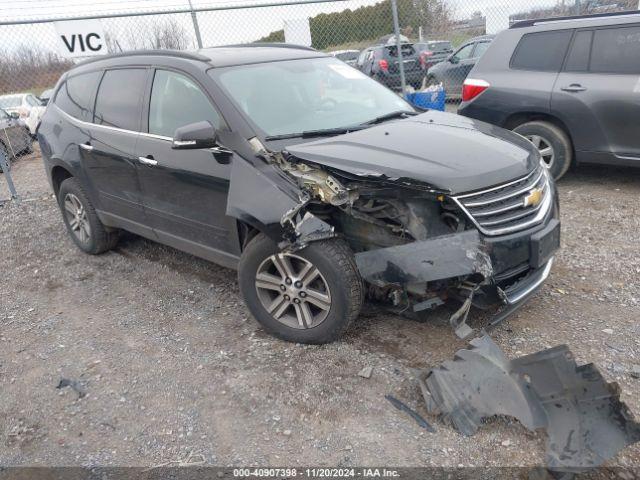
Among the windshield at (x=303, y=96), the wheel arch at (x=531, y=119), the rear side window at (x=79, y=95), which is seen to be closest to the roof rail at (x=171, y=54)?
the windshield at (x=303, y=96)

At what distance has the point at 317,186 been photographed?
3035 millimetres

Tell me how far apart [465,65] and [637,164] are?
7.44 meters

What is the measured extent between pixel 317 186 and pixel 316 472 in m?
1.51

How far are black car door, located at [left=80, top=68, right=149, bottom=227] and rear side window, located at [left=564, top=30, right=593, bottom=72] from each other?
4429 mm

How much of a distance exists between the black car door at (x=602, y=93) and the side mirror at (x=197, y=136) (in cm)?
406

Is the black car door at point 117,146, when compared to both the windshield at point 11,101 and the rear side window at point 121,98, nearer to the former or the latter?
the rear side window at point 121,98

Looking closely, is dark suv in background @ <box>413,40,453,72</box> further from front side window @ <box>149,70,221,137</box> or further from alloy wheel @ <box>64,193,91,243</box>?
front side window @ <box>149,70,221,137</box>

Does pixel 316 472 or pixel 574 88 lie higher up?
pixel 574 88

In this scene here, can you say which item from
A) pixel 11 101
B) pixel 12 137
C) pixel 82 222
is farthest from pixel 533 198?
pixel 11 101

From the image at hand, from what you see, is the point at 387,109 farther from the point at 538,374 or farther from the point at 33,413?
the point at 33,413

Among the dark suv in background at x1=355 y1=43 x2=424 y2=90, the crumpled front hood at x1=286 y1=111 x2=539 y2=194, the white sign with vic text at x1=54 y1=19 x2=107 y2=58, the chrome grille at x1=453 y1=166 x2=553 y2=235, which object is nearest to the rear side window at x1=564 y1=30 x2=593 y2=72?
the crumpled front hood at x1=286 y1=111 x2=539 y2=194

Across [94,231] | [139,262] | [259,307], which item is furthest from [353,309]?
[94,231]

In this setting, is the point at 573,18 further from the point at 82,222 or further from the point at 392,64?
the point at 392,64

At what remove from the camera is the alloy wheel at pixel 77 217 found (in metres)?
5.10
